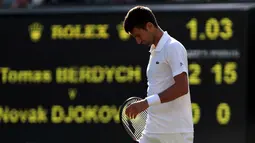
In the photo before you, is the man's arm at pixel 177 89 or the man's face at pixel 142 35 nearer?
the man's arm at pixel 177 89

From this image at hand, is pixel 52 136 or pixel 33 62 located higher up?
pixel 33 62

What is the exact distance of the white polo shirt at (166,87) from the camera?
4758 mm

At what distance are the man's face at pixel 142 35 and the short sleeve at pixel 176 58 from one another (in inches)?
6.1

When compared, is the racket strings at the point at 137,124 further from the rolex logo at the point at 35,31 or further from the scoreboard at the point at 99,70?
the rolex logo at the point at 35,31

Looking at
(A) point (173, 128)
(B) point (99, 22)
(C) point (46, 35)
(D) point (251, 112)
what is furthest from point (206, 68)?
(A) point (173, 128)

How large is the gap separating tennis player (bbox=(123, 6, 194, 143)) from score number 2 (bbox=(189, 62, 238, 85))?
2135mm

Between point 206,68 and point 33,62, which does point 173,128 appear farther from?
point 33,62

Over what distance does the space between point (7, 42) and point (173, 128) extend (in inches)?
125

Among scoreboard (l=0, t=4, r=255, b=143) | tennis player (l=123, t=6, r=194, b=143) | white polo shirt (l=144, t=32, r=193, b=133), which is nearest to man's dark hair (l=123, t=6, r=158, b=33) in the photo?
tennis player (l=123, t=6, r=194, b=143)

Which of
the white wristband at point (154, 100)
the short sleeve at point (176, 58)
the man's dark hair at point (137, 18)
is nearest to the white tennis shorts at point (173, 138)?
the white wristband at point (154, 100)

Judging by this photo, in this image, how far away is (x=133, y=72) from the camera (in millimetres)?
7223

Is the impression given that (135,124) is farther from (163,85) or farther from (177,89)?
(177,89)

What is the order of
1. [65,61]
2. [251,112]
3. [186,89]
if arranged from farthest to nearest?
[65,61] < [251,112] < [186,89]

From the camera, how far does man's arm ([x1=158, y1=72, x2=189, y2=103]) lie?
4.67m
